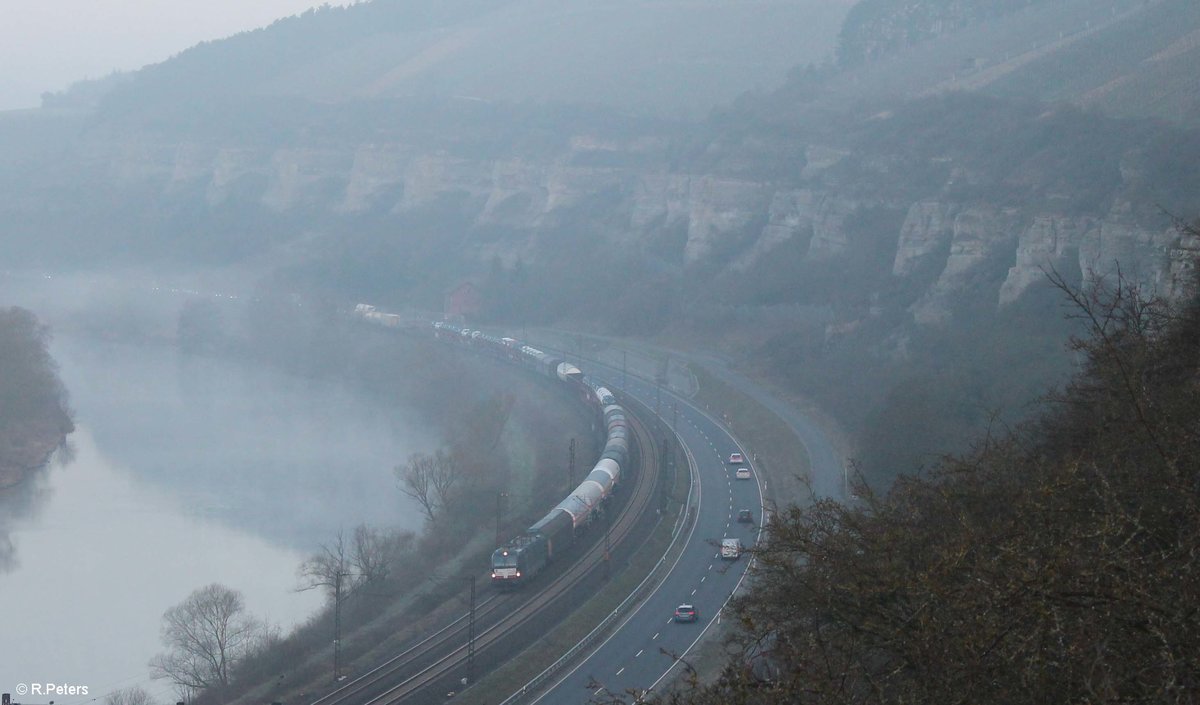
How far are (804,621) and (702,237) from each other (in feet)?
103

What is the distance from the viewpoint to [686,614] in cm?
1284

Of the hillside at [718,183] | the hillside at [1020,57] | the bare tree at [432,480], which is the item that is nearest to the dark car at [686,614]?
the hillside at [718,183]

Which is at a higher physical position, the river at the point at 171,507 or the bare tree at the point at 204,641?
the bare tree at the point at 204,641

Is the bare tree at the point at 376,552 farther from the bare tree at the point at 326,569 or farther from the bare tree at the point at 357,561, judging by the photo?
the bare tree at the point at 326,569

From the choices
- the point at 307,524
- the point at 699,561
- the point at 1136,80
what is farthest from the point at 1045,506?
the point at 1136,80

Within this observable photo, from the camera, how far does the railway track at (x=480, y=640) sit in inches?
426

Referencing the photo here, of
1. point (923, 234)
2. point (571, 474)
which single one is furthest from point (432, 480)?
Result: point (923, 234)

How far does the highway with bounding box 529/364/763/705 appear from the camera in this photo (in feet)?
36.8

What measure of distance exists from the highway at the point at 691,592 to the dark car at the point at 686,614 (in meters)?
0.05

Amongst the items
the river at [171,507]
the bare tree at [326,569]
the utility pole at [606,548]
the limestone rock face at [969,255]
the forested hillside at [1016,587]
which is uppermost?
the forested hillside at [1016,587]

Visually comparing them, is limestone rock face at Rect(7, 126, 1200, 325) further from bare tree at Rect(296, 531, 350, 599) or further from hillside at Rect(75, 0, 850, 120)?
bare tree at Rect(296, 531, 350, 599)

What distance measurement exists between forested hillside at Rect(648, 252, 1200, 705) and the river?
9.07m

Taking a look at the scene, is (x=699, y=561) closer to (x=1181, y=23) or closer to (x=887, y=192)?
(x=887, y=192)

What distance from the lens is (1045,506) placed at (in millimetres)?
4680
